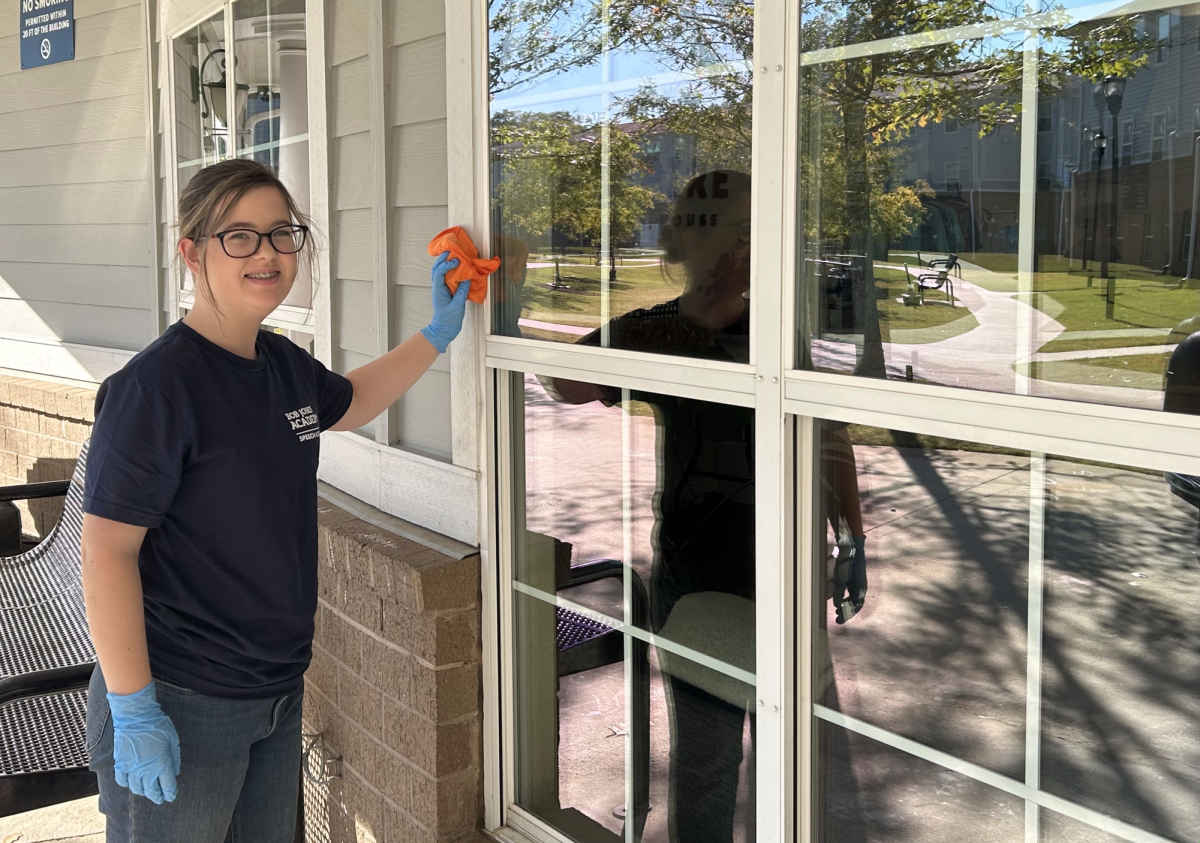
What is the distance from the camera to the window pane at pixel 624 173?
1.89 meters

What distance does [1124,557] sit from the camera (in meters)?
1.42

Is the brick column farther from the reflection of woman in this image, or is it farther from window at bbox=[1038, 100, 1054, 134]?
window at bbox=[1038, 100, 1054, 134]

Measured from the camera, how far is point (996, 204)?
149cm

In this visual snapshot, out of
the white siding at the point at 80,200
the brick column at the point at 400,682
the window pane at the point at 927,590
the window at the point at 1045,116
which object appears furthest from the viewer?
the white siding at the point at 80,200

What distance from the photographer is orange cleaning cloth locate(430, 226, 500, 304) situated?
2469mm

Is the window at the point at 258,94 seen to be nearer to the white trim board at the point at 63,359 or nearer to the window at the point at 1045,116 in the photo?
the white trim board at the point at 63,359

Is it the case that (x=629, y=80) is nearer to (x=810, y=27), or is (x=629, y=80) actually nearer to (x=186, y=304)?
(x=810, y=27)

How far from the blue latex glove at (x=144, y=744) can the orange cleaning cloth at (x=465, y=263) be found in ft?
3.42

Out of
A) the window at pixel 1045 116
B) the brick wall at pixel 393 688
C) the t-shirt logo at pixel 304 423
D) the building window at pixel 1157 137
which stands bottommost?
the brick wall at pixel 393 688

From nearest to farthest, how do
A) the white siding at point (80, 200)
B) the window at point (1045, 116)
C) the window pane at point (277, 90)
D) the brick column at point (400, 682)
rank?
the window at point (1045, 116) → the brick column at point (400, 682) → the window pane at point (277, 90) → the white siding at point (80, 200)

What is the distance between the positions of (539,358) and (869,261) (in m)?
0.91

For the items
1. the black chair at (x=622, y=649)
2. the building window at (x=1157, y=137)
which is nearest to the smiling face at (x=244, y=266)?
the black chair at (x=622, y=649)

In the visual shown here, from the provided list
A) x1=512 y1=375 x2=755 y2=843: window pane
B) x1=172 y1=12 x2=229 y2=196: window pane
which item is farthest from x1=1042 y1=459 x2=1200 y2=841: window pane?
x1=172 y1=12 x2=229 y2=196: window pane

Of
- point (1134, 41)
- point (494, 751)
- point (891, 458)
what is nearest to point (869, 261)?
point (891, 458)
